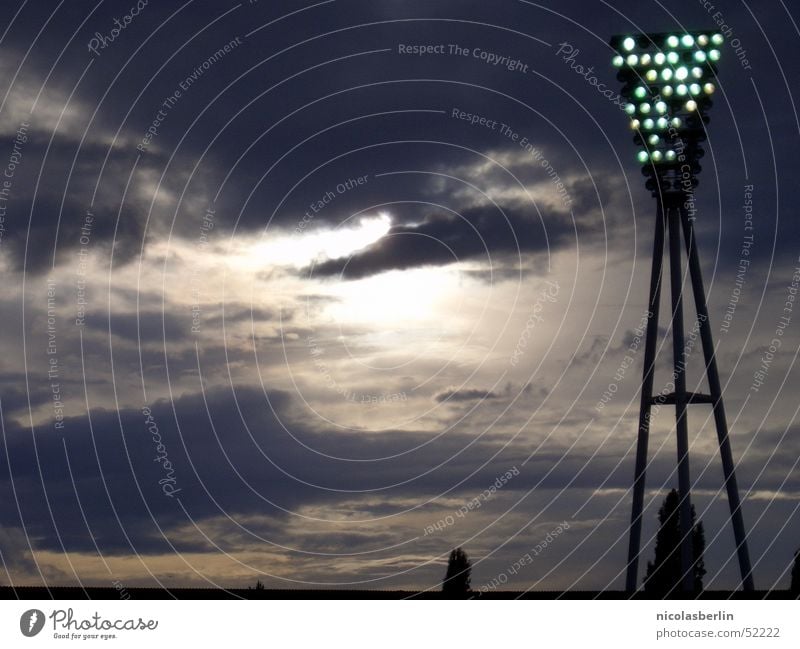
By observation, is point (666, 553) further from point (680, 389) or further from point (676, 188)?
point (676, 188)

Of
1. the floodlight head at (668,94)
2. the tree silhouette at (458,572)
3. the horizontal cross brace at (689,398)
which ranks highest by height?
the floodlight head at (668,94)

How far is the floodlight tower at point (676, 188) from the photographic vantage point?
4700 cm

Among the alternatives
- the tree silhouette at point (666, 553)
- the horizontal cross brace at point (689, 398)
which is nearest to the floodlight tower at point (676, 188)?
the horizontal cross brace at point (689, 398)

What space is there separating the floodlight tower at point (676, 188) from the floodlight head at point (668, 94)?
39 mm

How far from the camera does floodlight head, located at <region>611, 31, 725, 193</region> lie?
46938mm

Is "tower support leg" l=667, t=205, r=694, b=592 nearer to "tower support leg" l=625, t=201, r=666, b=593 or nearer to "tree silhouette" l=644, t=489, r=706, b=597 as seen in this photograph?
"tower support leg" l=625, t=201, r=666, b=593

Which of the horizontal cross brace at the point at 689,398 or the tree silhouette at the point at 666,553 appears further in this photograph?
the tree silhouette at the point at 666,553

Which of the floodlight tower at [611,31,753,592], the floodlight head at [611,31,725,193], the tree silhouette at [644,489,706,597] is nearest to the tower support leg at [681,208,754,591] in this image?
the floodlight tower at [611,31,753,592]

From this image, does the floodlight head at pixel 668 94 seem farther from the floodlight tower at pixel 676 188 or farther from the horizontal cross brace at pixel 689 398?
the horizontal cross brace at pixel 689 398

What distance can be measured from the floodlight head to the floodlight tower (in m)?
0.04
